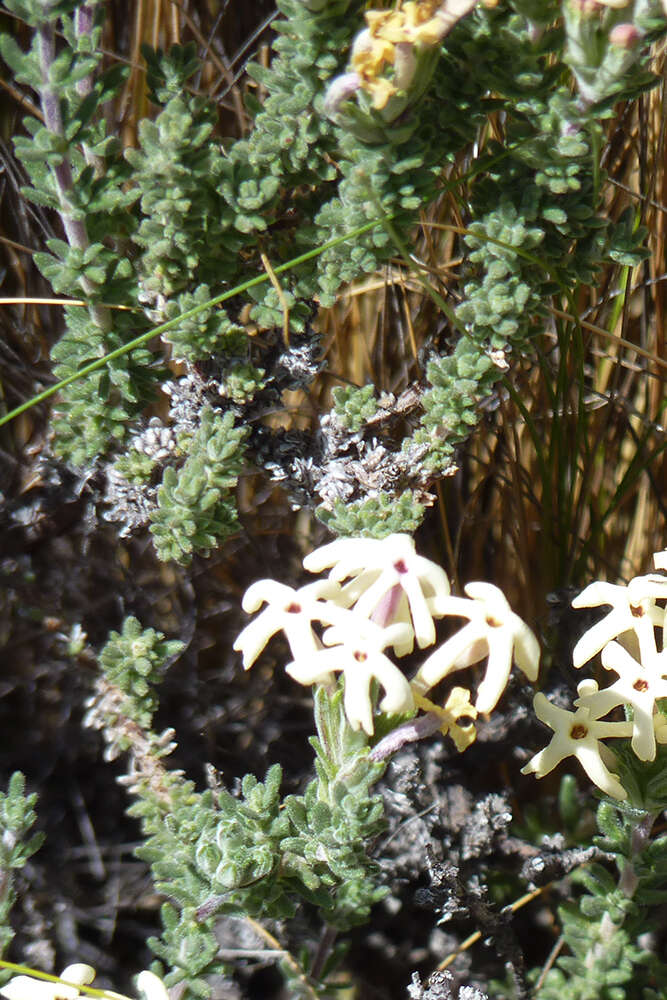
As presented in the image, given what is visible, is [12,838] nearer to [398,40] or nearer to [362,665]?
[362,665]

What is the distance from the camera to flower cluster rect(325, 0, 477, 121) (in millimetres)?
1352

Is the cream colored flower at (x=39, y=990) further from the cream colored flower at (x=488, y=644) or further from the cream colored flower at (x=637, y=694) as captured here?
the cream colored flower at (x=637, y=694)

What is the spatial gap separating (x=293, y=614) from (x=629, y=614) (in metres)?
0.58

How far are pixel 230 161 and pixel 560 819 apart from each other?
6.16 ft

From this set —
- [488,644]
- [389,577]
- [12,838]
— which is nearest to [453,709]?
[488,644]

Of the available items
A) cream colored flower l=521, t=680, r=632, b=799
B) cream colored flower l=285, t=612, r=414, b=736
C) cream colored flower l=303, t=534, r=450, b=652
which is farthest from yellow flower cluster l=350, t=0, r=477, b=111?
cream colored flower l=521, t=680, r=632, b=799

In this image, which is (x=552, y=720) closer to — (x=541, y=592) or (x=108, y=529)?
(x=541, y=592)

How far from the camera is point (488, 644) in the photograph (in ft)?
4.59

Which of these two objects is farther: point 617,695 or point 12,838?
point 12,838

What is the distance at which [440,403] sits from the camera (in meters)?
1.83

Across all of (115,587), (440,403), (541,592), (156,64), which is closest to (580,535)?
(541,592)

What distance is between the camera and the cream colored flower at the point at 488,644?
1.35m

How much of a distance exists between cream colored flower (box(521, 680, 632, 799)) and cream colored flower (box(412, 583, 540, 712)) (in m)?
0.20

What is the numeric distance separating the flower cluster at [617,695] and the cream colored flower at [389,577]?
0.30m
